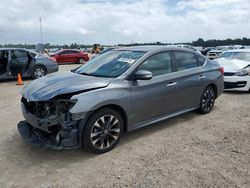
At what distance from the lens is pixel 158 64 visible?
4.76 m

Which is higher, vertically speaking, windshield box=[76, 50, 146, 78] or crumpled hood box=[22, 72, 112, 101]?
windshield box=[76, 50, 146, 78]

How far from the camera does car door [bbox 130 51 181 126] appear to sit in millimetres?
4297

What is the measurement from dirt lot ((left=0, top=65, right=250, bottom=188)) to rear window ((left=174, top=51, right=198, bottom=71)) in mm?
1195

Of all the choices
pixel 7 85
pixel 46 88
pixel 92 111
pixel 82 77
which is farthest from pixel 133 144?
pixel 7 85

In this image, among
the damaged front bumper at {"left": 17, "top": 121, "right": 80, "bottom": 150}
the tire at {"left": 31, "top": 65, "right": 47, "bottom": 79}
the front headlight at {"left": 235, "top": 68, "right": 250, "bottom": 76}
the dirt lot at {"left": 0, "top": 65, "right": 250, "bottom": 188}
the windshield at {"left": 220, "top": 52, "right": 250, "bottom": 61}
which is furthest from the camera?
the tire at {"left": 31, "top": 65, "right": 47, "bottom": 79}

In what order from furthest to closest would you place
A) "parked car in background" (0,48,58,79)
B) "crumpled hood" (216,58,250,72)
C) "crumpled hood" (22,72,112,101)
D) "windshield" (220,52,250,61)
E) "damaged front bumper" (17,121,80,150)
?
1. "parked car in background" (0,48,58,79)
2. "windshield" (220,52,250,61)
3. "crumpled hood" (216,58,250,72)
4. "crumpled hood" (22,72,112,101)
5. "damaged front bumper" (17,121,80,150)

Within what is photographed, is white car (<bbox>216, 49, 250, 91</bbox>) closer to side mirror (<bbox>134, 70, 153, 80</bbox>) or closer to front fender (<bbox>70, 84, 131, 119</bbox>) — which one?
side mirror (<bbox>134, 70, 153, 80</bbox>)

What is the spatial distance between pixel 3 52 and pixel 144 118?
8.38 m

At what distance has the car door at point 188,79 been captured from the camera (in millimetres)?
5078

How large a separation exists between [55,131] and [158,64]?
2.22 m

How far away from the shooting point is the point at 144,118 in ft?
14.7

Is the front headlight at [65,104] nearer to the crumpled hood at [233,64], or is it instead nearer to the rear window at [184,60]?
the rear window at [184,60]

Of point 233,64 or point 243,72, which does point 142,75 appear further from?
point 233,64

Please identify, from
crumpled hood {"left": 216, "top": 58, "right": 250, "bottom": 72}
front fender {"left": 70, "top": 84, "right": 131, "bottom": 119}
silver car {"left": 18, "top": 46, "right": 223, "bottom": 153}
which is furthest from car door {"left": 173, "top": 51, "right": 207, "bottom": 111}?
crumpled hood {"left": 216, "top": 58, "right": 250, "bottom": 72}
